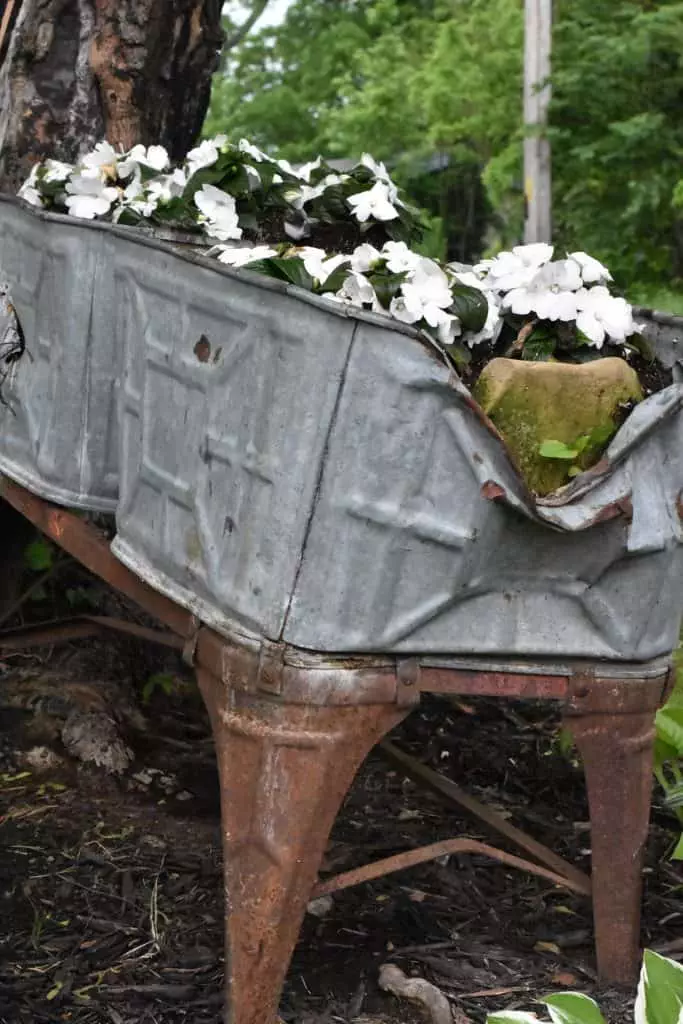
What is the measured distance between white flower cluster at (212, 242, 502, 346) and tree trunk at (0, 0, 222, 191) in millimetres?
1593

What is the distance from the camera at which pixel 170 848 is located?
126 inches

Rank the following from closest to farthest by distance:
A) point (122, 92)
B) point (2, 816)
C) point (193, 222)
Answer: point (193, 222)
point (2, 816)
point (122, 92)

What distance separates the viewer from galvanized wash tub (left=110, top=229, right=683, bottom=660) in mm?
1951

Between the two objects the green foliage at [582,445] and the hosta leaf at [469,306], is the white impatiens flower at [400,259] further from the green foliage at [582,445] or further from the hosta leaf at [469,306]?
the green foliage at [582,445]

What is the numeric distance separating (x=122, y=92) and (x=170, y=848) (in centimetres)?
208

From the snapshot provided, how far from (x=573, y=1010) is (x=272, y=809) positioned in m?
0.55

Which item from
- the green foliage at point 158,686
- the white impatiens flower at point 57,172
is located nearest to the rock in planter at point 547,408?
the white impatiens flower at point 57,172

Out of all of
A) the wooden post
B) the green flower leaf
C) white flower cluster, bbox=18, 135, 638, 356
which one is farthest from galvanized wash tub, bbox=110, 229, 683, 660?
the wooden post

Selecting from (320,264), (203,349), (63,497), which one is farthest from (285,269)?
(63,497)

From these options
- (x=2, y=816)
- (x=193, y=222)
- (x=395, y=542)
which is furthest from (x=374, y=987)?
(x=193, y=222)

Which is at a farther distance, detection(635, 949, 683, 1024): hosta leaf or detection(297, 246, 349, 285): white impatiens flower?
detection(297, 246, 349, 285): white impatiens flower

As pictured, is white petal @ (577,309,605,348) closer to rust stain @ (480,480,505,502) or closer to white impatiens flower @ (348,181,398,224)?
rust stain @ (480,480,505,502)

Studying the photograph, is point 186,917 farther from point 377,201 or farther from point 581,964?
point 377,201

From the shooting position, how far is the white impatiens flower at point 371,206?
3.01m
